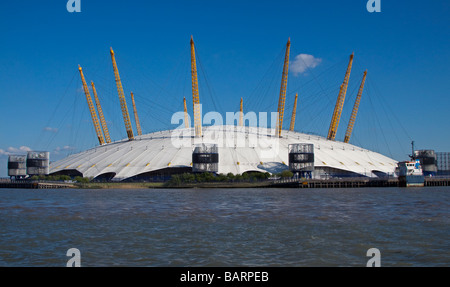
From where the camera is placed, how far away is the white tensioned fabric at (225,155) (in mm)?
100562

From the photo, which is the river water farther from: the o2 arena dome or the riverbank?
the o2 arena dome

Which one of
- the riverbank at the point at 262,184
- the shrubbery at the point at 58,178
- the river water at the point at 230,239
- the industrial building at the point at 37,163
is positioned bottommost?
the river water at the point at 230,239

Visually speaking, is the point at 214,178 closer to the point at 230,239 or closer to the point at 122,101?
the point at 122,101

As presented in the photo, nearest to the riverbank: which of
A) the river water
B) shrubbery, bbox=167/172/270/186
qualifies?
shrubbery, bbox=167/172/270/186

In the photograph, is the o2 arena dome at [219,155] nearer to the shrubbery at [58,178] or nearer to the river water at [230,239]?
Result: the shrubbery at [58,178]

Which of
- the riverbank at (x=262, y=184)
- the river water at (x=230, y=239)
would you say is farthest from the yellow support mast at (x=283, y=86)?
the river water at (x=230, y=239)

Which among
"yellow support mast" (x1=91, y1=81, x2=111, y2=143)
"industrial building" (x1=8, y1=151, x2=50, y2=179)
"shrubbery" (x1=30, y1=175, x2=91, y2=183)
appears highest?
"yellow support mast" (x1=91, y1=81, x2=111, y2=143)

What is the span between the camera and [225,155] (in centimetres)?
10606

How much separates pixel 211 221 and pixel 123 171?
72.4 m

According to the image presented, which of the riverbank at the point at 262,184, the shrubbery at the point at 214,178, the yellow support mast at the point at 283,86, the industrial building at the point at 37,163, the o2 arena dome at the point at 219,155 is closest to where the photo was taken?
the riverbank at the point at 262,184

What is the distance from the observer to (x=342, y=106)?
140250mm

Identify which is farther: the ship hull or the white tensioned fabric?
the white tensioned fabric

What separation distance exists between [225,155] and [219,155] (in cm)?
144

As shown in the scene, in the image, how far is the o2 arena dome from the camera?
98.3 meters
